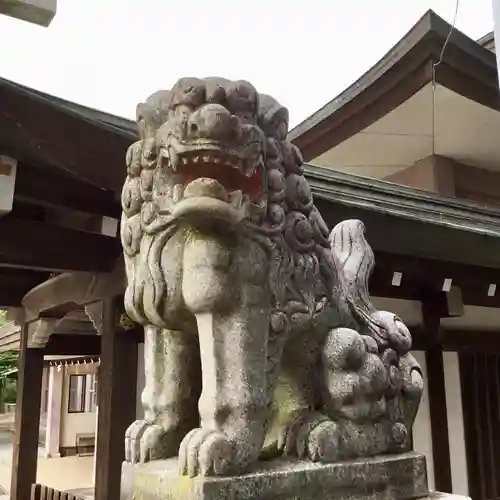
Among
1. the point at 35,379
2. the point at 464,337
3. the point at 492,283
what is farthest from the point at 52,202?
the point at 464,337

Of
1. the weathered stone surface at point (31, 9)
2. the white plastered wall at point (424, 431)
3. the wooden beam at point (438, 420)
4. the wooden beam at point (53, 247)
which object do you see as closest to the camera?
the weathered stone surface at point (31, 9)

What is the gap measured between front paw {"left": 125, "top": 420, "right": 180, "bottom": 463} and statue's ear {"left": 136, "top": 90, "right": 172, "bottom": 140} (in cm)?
83

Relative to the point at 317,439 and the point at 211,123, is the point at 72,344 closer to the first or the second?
the point at 317,439

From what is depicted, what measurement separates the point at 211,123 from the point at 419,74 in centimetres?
465

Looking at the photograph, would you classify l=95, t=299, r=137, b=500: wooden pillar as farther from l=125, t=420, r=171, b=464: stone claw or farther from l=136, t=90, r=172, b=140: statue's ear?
l=136, t=90, r=172, b=140: statue's ear

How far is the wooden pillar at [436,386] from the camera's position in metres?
5.02

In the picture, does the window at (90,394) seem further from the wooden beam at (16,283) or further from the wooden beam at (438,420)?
the wooden beam at (438,420)

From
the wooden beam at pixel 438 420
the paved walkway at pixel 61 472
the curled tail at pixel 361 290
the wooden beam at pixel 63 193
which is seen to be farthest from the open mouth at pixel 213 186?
the paved walkway at pixel 61 472

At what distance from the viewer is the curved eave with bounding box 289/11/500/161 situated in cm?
523

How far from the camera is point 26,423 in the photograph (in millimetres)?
5348

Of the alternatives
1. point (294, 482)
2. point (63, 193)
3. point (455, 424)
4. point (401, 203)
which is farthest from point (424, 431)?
point (294, 482)

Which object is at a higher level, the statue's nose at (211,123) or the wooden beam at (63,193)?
the wooden beam at (63,193)

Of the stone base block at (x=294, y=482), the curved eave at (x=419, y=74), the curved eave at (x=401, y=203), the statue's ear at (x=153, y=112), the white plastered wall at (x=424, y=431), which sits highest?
the curved eave at (x=419, y=74)

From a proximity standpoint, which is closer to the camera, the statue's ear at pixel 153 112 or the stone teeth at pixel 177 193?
the stone teeth at pixel 177 193
